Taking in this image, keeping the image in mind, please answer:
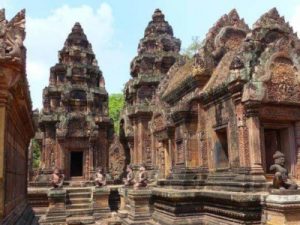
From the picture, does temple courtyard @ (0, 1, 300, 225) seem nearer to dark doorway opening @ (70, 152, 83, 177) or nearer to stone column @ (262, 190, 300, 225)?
stone column @ (262, 190, 300, 225)

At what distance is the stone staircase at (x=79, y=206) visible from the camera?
49.6ft

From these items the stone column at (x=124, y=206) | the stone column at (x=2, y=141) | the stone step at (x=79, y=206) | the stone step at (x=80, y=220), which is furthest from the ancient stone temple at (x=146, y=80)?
the stone column at (x=2, y=141)

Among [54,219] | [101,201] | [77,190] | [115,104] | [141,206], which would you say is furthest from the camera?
[115,104]

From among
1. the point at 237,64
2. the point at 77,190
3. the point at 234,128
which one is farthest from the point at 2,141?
the point at 77,190

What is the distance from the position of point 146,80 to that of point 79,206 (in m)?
7.22

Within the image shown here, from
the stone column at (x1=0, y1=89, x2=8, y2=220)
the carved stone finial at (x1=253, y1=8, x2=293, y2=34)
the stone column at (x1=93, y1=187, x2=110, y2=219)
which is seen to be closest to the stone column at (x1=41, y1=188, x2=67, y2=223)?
the stone column at (x1=93, y1=187, x2=110, y2=219)

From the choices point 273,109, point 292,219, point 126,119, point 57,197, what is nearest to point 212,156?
point 273,109

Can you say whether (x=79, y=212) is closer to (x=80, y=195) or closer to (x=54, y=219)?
(x=80, y=195)

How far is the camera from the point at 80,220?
14.9m

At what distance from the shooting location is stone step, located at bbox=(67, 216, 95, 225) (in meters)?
14.3

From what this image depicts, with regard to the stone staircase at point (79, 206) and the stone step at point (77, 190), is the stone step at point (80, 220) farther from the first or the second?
the stone step at point (77, 190)

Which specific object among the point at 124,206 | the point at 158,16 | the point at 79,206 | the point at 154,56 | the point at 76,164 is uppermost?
the point at 158,16

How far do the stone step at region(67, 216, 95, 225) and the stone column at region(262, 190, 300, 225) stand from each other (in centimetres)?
936

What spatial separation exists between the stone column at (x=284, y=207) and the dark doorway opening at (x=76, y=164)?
16105mm
